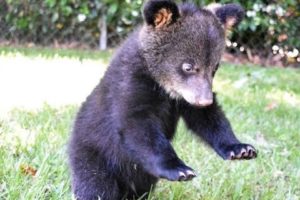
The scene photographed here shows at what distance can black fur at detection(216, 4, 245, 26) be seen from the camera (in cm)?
354

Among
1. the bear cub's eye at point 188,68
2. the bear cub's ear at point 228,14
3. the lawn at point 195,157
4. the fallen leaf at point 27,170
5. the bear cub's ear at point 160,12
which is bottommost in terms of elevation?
the lawn at point 195,157

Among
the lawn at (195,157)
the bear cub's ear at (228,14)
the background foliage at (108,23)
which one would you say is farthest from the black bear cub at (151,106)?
the background foliage at (108,23)

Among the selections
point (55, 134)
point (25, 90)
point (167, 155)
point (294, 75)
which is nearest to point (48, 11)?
point (294, 75)

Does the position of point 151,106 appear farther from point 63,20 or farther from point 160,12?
point 63,20

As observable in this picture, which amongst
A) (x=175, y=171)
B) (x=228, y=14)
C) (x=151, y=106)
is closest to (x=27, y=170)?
(x=151, y=106)

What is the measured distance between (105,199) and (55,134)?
48.9 inches

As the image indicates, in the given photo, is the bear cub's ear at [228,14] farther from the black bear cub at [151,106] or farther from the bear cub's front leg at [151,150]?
the bear cub's front leg at [151,150]

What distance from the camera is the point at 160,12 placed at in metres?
3.28

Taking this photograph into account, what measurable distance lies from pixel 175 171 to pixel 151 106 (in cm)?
47

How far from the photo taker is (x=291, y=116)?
21.2ft

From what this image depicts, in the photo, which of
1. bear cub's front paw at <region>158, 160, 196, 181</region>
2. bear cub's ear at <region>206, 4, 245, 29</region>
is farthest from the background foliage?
bear cub's front paw at <region>158, 160, 196, 181</region>

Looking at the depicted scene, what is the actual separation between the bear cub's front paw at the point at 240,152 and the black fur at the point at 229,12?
77 centimetres

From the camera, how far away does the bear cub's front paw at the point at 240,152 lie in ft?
10.3

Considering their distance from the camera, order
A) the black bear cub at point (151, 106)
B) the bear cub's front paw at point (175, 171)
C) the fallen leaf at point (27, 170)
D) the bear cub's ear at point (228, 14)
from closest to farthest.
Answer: the bear cub's front paw at point (175, 171) → the black bear cub at point (151, 106) → the bear cub's ear at point (228, 14) → the fallen leaf at point (27, 170)
